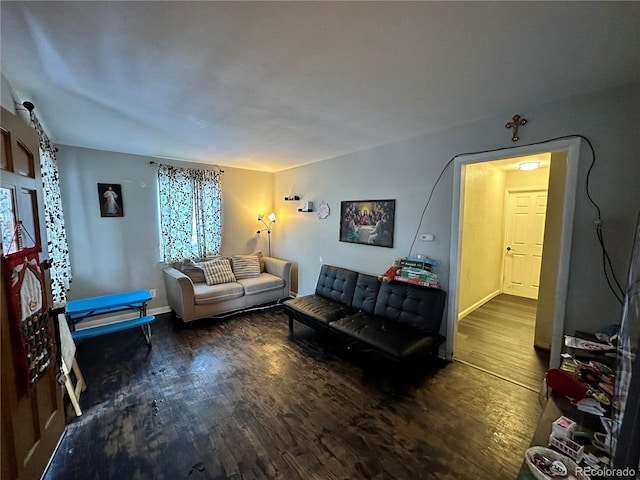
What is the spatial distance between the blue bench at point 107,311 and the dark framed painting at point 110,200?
1215 mm

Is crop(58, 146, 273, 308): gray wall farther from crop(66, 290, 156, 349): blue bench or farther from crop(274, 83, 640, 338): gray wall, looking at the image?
crop(274, 83, 640, 338): gray wall

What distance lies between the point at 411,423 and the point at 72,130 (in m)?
4.24

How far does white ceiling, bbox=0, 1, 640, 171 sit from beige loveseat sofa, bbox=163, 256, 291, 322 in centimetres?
209

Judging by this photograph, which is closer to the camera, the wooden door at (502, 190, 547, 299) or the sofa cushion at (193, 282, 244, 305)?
the sofa cushion at (193, 282, 244, 305)

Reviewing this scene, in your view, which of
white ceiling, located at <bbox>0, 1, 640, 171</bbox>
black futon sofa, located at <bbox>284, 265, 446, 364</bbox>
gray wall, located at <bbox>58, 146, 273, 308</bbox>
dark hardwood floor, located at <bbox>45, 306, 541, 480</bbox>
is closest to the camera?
white ceiling, located at <bbox>0, 1, 640, 171</bbox>

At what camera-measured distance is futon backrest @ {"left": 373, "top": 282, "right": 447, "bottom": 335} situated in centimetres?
269

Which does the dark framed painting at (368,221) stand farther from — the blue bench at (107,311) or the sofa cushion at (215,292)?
the blue bench at (107,311)

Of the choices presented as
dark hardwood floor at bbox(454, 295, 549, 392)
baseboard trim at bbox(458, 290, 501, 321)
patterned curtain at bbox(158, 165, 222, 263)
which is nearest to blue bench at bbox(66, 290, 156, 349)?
patterned curtain at bbox(158, 165, 222, 263)

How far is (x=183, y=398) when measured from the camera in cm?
221

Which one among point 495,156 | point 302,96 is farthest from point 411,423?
point 302,96

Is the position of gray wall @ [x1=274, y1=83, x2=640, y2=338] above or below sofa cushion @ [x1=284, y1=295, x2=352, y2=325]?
above

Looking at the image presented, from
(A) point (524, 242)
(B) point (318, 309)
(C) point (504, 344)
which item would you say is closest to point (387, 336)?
(B) point (318, 309)

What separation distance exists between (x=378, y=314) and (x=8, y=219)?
3.03 m

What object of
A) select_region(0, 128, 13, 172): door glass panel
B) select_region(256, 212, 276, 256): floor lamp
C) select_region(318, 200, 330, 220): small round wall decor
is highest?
select_region(0, 128, 13, 172): door glass panel
